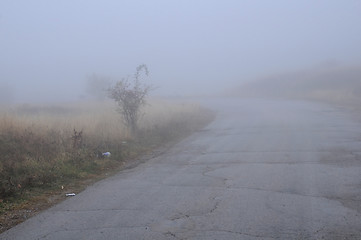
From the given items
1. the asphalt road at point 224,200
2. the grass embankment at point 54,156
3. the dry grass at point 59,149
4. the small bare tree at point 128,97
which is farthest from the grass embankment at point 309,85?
the asphalt road at point 224,200

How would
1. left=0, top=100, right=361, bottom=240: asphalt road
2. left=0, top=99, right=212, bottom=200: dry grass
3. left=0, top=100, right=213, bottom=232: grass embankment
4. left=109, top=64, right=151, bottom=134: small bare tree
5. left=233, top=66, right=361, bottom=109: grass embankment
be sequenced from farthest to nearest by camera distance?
1. left=233, top=66, right=361, bottom=109: grass embankment
2. left=109, top=64, right=151, bottom=134: small bare tree
3. left=0, top=99, right=212, bottom=200: dry grass
4. left=0, top=100, right=213, bottom=232: grass embankment
5. left=0, top=100, right=361, bottom=240: asphalt road

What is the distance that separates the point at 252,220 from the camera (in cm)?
560

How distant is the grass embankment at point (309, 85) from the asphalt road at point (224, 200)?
98.4 ft

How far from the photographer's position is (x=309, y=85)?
183ft

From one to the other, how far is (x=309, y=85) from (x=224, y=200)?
52710 millimetres

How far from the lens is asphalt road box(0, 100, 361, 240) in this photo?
532 centimetres

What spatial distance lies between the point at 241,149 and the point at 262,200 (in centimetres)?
571

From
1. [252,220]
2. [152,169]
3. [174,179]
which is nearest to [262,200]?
[252,220]

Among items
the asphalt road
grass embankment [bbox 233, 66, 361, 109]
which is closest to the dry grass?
the asphalt road

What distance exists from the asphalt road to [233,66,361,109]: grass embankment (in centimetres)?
3000

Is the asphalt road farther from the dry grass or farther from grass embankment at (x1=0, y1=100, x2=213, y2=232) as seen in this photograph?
the dry grass

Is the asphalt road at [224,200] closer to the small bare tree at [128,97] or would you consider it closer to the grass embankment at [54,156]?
the grass embankment at [54,156]

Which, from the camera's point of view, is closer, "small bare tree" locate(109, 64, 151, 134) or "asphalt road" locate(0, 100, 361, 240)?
"asphalt road" locate(0, 100, 361, 240)

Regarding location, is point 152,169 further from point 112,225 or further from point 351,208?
point 351,208
